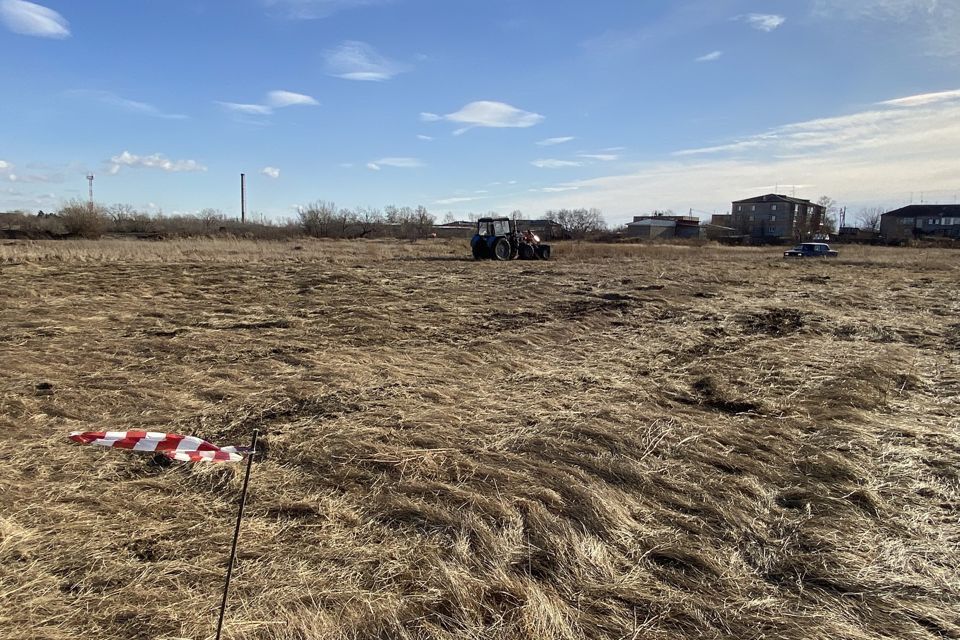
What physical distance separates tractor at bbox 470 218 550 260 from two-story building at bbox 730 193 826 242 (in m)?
66.6

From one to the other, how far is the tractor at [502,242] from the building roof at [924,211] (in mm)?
90890

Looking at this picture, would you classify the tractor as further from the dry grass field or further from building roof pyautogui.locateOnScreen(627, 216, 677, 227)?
building roof pyautogui.locateOnScreen(627, 216, 677, 227)

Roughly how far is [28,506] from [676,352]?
677 cm

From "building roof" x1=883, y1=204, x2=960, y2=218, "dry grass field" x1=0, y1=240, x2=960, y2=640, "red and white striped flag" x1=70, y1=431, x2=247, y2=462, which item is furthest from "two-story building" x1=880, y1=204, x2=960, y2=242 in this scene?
"red and white striped flag" x1=70, y1=431, x2=247, y2=462

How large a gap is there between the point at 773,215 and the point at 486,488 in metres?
105

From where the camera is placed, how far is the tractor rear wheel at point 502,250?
23.9m

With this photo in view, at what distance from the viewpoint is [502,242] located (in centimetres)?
2402

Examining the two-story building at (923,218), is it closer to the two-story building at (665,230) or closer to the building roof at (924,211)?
the building roof at (924,211)

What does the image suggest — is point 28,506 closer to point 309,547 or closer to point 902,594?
point 309,547

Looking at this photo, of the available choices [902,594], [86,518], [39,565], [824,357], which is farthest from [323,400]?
[824,357]

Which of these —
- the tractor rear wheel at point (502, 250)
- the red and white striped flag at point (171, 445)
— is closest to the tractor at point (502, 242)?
the tractor rear wheel at point (502, 250)

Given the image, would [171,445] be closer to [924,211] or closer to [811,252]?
[811,252]

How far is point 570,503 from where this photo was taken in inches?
132

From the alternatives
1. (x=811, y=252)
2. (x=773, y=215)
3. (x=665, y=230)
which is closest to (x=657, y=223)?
(x=665, y=230)
